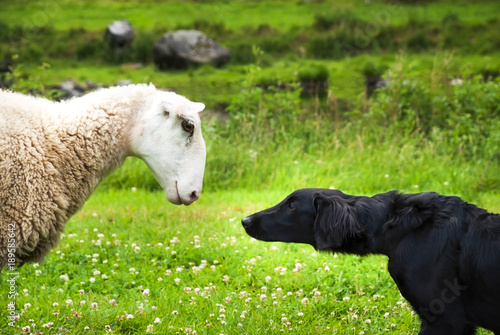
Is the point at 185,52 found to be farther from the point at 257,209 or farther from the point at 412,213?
the point at 412,213

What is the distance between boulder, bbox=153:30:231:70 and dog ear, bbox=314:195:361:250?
711 inches

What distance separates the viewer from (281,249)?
17.2ft

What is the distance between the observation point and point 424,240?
3.35 metres

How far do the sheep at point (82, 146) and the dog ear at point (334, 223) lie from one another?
0.81 metres

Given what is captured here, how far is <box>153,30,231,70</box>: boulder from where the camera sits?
2122cm

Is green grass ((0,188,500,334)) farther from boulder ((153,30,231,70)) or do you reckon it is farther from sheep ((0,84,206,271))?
boulder ((153,30,231,70))

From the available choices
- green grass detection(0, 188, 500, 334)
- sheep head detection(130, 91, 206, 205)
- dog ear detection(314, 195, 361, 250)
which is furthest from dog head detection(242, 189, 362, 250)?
green grass detection(0, 188, 500, 334)

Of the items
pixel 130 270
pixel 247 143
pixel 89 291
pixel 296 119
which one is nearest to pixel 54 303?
Result: pixel 89 291

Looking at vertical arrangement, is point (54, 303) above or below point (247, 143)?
above

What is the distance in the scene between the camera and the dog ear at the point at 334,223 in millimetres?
3502

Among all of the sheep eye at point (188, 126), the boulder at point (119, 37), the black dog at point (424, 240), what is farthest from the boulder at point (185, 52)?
the black dog at point (424, 240)

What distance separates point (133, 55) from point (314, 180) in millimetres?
16855

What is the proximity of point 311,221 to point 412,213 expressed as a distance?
2.03 ft

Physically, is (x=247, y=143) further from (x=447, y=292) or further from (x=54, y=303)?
(x=447, y=292)
